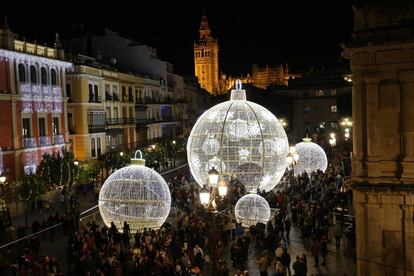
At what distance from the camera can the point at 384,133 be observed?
1417cm

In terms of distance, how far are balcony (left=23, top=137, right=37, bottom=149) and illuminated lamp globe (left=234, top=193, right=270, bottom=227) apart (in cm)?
1687

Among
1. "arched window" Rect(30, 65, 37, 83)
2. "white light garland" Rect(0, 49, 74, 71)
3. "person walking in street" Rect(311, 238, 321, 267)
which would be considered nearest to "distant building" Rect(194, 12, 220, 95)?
"white light garland" Rect(0, 49, 74, 71)

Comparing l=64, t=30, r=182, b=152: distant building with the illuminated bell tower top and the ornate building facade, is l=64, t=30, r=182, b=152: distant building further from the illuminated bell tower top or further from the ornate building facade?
the illuminated bell tower top

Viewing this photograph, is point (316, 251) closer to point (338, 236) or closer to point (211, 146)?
point (338, 236)

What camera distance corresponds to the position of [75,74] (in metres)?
39.5

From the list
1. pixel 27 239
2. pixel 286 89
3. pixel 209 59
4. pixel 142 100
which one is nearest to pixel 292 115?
pixel 286 89

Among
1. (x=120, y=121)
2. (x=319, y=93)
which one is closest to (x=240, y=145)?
(x=120, y=121)

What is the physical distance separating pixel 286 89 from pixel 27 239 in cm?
5898

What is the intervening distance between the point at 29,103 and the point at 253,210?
1858 cm

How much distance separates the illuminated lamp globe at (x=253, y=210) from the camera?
66.6ft

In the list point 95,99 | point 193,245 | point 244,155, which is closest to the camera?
point 193,245

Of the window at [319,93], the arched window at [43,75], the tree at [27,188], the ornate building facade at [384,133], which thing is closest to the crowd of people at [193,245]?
the ornate building facade at [384,133]

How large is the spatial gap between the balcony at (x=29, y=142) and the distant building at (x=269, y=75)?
121984mm

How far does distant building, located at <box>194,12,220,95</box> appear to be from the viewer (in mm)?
143875
